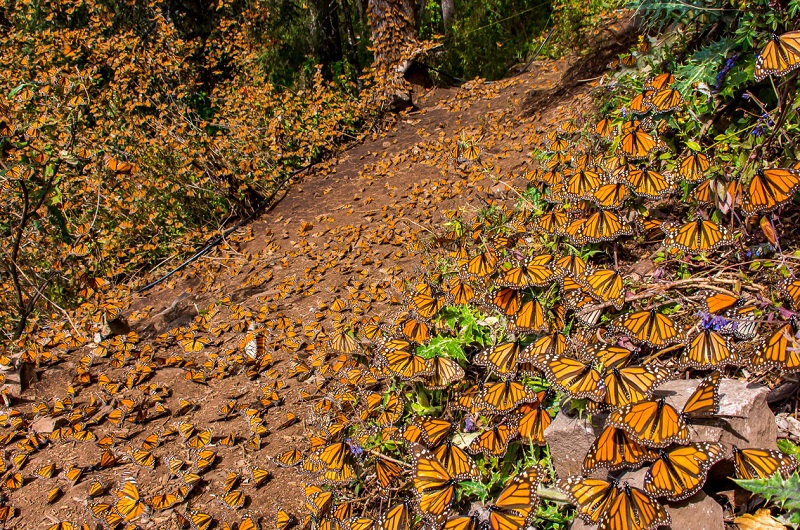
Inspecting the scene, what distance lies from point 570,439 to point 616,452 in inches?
10.9

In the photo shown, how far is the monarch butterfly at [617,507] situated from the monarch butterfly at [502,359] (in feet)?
1.90

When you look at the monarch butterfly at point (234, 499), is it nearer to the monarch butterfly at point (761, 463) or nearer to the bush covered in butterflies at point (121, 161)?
the monarch butterfly at point (761, 463)

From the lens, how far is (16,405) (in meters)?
3.72

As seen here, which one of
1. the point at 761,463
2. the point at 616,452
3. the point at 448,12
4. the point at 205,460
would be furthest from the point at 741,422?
the point at 448,12

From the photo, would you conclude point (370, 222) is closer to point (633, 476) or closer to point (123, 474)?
point (123, 474)

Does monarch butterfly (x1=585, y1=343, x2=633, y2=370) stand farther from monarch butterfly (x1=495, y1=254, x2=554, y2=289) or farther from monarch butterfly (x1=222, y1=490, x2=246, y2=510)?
monarch butterfly (x1=222, y1=490, x2=246, y2=510)

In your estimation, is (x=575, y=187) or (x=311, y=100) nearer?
(x=575, y=187)

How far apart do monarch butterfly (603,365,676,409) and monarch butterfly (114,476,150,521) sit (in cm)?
239

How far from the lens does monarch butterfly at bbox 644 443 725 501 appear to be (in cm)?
151

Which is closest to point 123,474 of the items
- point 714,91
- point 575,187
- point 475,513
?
point 475,513

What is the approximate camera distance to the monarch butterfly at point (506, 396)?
2016 mm

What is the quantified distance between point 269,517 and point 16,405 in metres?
2.35

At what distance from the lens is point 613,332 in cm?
211

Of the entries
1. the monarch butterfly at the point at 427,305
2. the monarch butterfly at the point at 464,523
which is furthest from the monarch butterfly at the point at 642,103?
the monarch butterfly at the point at 464,523
